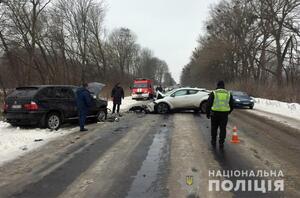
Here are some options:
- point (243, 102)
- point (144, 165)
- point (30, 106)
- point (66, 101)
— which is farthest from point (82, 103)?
point (243, 102)

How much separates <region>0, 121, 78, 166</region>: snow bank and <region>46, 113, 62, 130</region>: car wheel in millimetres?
343

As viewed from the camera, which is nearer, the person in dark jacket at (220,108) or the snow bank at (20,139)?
the snow bank at (20,139)

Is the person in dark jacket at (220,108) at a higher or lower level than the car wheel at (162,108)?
higher

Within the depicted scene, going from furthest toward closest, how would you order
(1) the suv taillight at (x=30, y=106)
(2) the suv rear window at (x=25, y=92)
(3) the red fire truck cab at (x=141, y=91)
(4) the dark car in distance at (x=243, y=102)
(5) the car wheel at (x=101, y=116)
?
(3) the red fire truck cab at (x=141, y=91) → (4) the dark car in distance at (x=243, y=102) → (5) the car wheel at (x=101, y=116) → (2) the suv rear window at (x=25, y=92) → (1) the suv taillight at (x=30, y=106)

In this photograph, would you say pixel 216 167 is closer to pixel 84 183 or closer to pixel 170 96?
pixel 84 183

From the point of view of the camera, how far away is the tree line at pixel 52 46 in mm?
31156

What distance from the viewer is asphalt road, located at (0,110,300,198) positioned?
586cm

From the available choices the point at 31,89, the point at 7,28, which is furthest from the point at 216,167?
the point at 7,28

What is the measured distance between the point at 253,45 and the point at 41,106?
45.5 meters

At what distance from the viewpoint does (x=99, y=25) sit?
58.5m

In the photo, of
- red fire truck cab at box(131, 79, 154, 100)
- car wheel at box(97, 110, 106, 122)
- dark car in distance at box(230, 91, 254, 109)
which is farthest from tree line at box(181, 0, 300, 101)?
car wheel at box(97, 110, 106, 122)

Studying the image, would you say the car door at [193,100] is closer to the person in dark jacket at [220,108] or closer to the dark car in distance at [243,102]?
the dark car in distance at [243,102]

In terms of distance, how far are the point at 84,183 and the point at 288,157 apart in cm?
493

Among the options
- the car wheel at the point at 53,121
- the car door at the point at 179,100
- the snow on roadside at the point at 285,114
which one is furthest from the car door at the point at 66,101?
the snow on roadside at the point at 285,114
